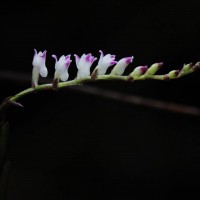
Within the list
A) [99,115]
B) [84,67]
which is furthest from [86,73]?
[99,115]

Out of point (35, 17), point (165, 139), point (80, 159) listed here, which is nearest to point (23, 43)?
point (35, 17)

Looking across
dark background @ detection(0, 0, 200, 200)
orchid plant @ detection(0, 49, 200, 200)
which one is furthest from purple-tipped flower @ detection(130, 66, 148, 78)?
dark background @ detection(0, 0, 200, 200)

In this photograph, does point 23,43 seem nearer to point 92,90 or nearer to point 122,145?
point 92,90

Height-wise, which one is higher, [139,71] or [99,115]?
[139,71]

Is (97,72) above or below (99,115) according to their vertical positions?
above

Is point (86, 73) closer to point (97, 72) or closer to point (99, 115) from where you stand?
point (97, 72)

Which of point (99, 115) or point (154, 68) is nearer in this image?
point (154, 68)

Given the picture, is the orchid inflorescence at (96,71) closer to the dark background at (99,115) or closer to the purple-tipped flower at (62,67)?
the purple-tipped flower at (62,67)

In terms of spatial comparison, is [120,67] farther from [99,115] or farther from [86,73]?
[99,115]

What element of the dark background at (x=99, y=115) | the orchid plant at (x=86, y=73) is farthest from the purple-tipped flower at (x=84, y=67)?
the dark background at (x=99, y=115)
